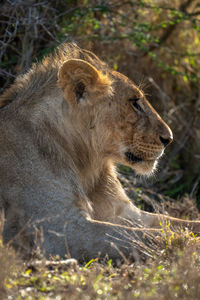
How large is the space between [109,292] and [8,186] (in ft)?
4.49

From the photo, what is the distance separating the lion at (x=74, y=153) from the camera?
372 cm

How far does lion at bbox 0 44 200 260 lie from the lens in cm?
372

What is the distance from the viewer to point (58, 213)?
3725 millimetres

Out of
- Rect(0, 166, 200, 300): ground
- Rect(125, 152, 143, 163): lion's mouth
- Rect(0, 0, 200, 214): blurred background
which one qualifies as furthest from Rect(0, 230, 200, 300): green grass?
Rect(0, 0, 200, 214): blurred background

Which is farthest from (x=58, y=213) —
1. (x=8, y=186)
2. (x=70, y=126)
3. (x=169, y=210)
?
(x=169, y=210)

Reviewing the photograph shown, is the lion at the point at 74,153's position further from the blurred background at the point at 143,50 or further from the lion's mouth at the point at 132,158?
the blurred background at the point at 143,50

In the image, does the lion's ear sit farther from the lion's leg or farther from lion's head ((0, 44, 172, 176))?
the lion's leg

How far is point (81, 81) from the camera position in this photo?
4098 millimetres

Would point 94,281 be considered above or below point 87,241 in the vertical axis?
above

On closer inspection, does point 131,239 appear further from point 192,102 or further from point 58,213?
point 192,102

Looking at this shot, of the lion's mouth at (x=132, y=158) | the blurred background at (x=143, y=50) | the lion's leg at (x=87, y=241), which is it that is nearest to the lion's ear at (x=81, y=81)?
the lion's mouth at (x=132, y=158)

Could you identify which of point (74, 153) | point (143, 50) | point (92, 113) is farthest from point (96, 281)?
point (143, 50)

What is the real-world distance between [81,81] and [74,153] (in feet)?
1.94

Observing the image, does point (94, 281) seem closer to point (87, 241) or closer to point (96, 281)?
point (96, 281)
